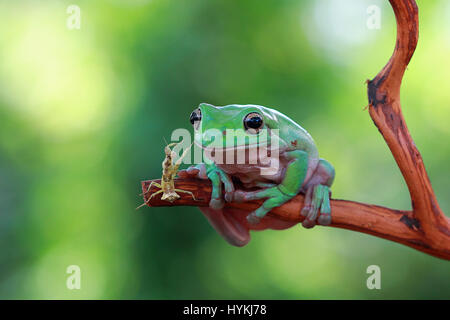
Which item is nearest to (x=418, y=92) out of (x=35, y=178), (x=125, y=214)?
(x=125, y=214)

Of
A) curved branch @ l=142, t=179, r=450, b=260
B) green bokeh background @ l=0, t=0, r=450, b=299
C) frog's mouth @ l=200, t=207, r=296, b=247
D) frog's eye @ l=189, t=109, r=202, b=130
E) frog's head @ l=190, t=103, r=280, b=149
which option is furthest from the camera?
green bokeh background @ l=0, t=0, r=450, b=299

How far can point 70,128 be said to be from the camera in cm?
487

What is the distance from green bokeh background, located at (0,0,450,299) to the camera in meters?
4.80

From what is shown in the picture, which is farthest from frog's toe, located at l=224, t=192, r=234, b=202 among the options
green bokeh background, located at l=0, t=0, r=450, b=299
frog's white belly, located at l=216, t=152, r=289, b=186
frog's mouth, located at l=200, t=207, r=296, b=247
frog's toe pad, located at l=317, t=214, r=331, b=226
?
green bokeh background, located at l=0, t=0, r=450, b=299

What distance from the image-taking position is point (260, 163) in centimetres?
211

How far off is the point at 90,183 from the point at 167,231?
3.35 ft

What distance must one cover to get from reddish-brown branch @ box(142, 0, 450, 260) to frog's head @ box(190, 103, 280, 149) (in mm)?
309

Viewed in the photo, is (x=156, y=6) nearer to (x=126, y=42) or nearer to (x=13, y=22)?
(x=126, y=42)

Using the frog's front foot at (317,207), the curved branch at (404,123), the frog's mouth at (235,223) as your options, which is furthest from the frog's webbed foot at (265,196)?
the curved branch at (404,123)

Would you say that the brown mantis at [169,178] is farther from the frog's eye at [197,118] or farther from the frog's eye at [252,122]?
the frog's eye at [252,122]

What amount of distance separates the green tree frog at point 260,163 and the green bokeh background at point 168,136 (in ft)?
8.20

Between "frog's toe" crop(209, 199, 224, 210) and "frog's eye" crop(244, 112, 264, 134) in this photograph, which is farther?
"frog's toe" crop(209, 199, 224, 210)

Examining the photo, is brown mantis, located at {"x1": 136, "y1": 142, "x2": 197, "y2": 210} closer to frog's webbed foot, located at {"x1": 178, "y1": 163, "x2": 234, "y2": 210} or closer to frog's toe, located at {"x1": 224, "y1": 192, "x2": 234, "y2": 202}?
frog's webbed foot, located at {"x1": 178, "y1": 163, "x2": 234, "y2": 210}

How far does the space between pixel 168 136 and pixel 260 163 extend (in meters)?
2.58
